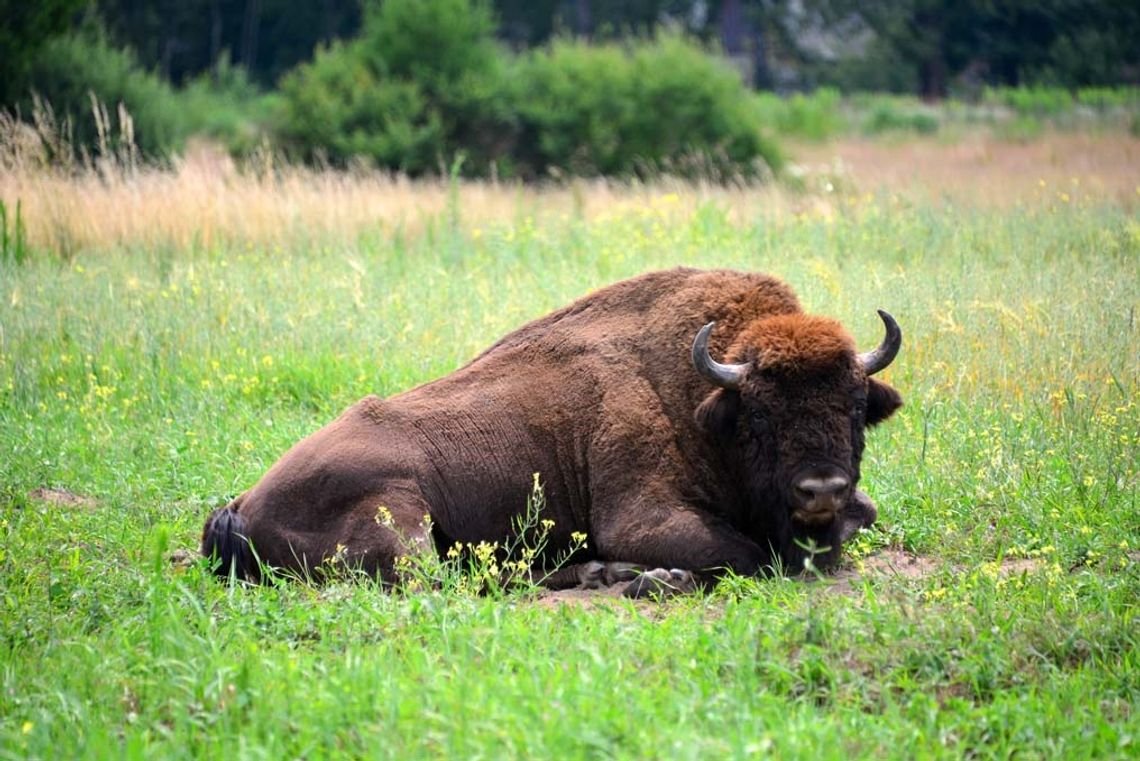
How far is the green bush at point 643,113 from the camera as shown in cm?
2945

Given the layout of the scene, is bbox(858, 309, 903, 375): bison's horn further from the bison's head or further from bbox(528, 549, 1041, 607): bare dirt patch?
bbox(528, 549, 1041, 607): bare dirt patch

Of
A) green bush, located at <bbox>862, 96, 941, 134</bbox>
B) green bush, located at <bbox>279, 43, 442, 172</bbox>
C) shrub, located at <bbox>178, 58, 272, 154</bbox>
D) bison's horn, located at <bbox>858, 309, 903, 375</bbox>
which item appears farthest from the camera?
green bush, located at <bbox>862, 96, 941, 134</bbox>

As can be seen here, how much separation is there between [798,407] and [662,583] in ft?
3.66

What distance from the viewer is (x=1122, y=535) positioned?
261 inches

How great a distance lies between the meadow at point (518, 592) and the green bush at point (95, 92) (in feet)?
25.5

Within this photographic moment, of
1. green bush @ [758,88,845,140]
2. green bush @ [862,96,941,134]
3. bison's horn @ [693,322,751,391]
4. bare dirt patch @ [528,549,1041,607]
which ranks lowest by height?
green bush @ [862,96,941,134]

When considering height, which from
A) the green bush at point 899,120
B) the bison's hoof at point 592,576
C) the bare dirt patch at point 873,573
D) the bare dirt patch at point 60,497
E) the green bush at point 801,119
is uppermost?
the bare dirt patch at point 873,573

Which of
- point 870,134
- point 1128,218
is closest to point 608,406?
point 1128,218

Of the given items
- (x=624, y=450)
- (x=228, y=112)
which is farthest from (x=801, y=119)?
(x=624, y=450)

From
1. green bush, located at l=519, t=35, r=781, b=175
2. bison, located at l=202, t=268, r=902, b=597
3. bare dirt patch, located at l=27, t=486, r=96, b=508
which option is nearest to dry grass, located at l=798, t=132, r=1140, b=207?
green bush, located at l=519, t=35, r=781, b=175

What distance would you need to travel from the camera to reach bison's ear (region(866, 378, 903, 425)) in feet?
22.3

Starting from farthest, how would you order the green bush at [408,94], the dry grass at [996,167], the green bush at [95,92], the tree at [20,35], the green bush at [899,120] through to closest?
1. the green bush at [899,120]
2. the green bush at [408,94]
3. the green bush at [95,92]
4. the tree at [20,35]
5. the dry grass at [996,167]

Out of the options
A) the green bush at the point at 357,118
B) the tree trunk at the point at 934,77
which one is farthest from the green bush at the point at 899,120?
the green bush at the point at 357,118

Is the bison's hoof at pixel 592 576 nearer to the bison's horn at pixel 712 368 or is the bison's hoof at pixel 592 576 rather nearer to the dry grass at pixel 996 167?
the bison's horn at pixel 712 368
